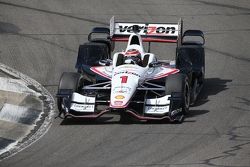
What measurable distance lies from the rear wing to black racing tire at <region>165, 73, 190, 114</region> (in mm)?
2810

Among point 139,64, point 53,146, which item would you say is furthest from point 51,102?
point 53,146

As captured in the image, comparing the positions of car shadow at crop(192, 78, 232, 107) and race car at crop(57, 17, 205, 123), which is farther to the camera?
car shadow at crop(192, 78, 232, 107)

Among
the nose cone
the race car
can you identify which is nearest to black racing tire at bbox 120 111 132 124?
the race car

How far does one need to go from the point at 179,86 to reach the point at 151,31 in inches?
140

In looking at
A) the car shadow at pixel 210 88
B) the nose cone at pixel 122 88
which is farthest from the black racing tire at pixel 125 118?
the car shadow at pixel 210 88

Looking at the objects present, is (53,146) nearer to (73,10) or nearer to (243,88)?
(243,88)

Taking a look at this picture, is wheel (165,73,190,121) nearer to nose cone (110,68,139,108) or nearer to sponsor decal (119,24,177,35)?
nose cone (110,68,139,108)

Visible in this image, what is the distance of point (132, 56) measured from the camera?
745 inches

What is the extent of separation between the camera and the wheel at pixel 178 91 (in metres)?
17.4

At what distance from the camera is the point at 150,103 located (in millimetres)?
17547

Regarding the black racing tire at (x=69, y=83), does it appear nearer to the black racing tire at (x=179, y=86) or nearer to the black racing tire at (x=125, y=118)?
the black racing tire at (x=125, y=118)

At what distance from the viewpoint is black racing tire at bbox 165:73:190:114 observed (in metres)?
Answer: 17.5

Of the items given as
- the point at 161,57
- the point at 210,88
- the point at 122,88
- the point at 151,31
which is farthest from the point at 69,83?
the point at 161,57

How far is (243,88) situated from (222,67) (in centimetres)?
238
